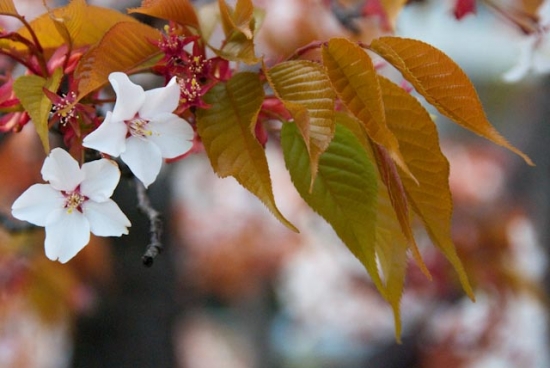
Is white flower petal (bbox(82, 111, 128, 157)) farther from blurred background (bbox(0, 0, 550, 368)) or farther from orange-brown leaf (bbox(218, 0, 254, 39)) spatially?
blurred background (bbox(0, 0, 550, 368))

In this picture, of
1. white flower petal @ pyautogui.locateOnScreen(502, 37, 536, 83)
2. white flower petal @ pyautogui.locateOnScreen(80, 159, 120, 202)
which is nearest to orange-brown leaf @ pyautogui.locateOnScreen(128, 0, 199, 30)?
white flower petal @ pyautogui.locateOnScreen(80, 159, 120, 202)

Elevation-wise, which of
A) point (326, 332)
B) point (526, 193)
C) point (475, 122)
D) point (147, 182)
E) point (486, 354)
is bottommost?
point (326, 332)

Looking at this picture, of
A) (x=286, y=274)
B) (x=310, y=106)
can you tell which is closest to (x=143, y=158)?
(x=310, y=106)

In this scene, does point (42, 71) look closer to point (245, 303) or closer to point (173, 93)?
point (173, 93)

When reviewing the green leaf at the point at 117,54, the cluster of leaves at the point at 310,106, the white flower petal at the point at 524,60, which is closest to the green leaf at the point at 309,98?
the cluster of leaves at the point at 310,106

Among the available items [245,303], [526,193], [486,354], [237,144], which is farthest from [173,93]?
[245,303]
